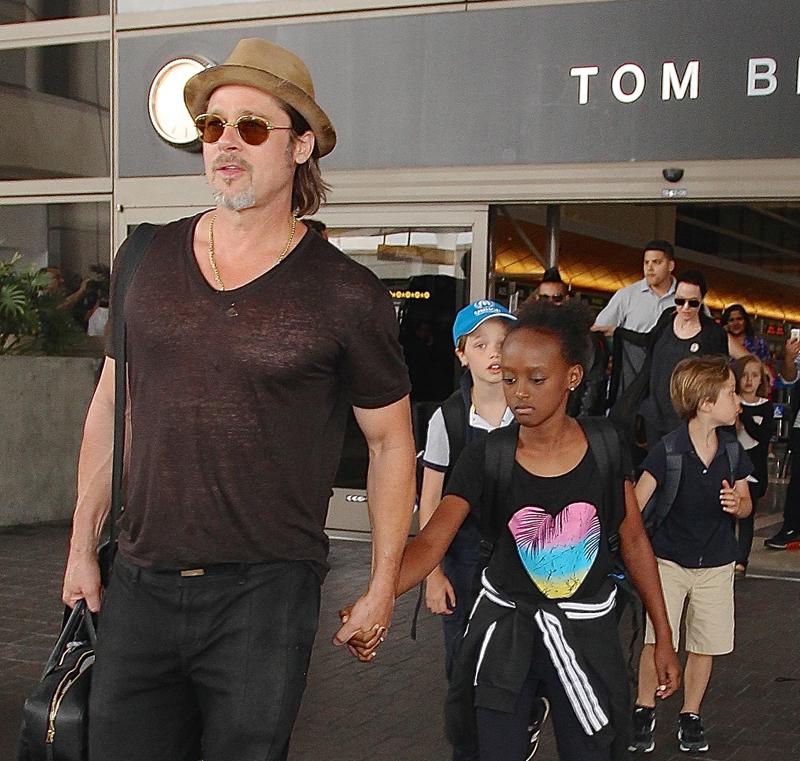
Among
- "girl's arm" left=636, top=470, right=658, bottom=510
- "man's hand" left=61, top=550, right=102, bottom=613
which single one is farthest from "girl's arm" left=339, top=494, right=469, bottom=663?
"girl's arm" left=636, top=470, right=658, bottom=510

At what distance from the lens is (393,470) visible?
3064 millimetres

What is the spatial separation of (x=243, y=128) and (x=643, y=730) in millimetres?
3444

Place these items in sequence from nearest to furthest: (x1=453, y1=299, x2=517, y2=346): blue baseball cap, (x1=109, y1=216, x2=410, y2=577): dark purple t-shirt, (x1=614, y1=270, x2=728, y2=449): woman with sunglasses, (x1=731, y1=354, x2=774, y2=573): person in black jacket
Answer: (x1=109, y1=216, x2=410, y2=577): dark purple t-shirt → (x1=453, y1=299, x2=517, y2=346): blue baseball cap → (x1=614, y1=270, x2=728, y2=449): woman with sunglasses → (x1=731, y1=354, x2=774, y2=573): person in black jacket

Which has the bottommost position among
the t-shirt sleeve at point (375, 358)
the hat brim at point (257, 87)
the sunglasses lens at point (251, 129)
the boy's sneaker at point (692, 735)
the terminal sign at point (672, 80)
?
the boy's sneaker at point (692, 735)

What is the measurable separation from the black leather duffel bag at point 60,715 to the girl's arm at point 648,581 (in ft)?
5.20

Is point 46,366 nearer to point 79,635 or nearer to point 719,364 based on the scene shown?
point 719,364

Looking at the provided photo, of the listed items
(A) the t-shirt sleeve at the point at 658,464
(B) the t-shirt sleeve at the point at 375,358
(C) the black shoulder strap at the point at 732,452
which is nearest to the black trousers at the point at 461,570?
(A) the t-shirt sleeve at the point at 658,464

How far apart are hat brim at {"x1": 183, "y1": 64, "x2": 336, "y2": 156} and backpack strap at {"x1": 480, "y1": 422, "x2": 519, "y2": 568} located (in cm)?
107

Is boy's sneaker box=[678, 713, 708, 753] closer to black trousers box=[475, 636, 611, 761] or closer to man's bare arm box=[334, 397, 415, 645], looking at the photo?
black trousers box=[475, 636, 611, 761]

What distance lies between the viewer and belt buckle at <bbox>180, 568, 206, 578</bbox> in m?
2.83

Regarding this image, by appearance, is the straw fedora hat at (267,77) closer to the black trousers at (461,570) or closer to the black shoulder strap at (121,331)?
the black shoulder strap at (121,331)

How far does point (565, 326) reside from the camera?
12.3 feet

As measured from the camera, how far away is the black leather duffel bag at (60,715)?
2885 mm

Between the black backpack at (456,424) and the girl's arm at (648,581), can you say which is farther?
the black backpack at (456,424)
